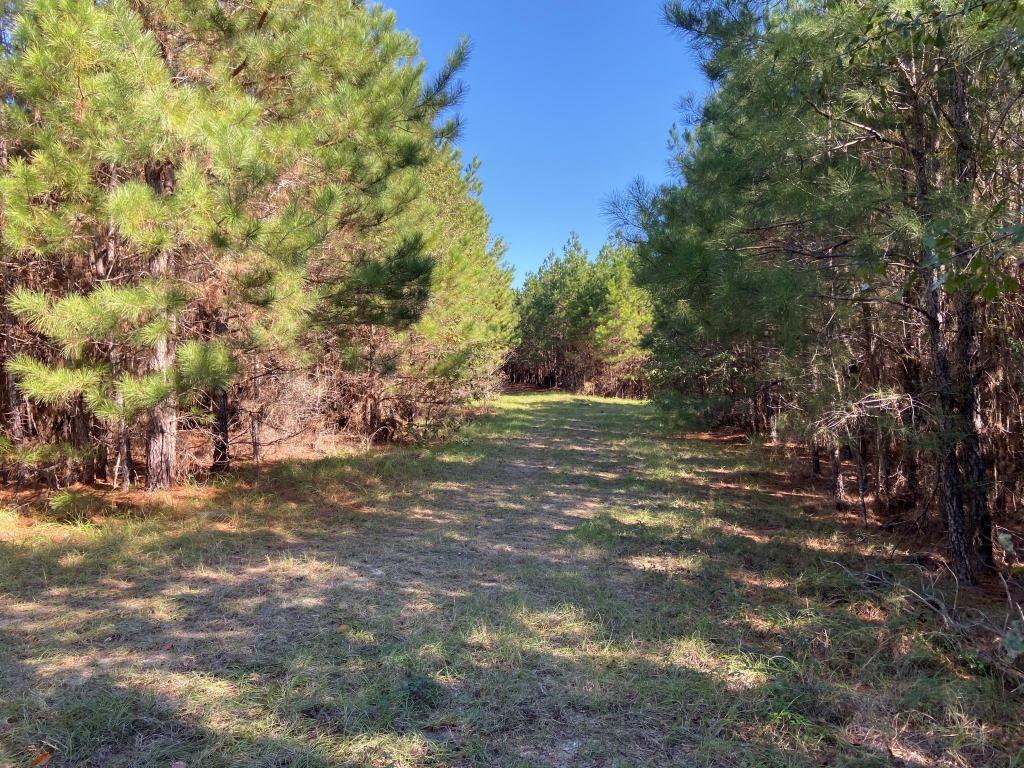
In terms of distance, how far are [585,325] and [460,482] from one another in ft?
75.7

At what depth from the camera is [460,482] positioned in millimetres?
8352

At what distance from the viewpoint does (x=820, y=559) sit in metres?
4.81

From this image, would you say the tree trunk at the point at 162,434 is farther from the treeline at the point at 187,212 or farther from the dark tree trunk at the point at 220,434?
the dark tree trunk at the point at 220,434

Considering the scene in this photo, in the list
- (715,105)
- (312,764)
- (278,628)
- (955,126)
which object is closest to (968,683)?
(312,764)

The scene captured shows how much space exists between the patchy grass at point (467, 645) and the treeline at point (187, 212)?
57.6 inches

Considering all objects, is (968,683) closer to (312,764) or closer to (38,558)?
(312,764)

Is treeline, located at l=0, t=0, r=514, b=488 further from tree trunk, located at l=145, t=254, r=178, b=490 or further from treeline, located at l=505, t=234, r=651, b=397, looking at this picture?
treeline, located at l=505, t=234, r=651, b=397

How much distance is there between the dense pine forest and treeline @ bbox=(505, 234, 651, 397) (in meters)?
19.4

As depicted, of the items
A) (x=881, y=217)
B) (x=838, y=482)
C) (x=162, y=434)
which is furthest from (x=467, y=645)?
(x=838, y=482)

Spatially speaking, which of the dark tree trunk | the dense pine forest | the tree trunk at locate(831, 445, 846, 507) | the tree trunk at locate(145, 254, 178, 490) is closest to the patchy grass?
the dense pine forest

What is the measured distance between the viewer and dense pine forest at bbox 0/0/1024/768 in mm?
2580

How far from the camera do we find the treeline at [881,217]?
3.54 m

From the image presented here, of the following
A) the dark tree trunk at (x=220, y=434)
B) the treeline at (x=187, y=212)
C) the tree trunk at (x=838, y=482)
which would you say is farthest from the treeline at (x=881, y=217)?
the dark tree trunk at (x=220, y=434)

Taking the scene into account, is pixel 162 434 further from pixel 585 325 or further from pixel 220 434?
pixel 585 325
